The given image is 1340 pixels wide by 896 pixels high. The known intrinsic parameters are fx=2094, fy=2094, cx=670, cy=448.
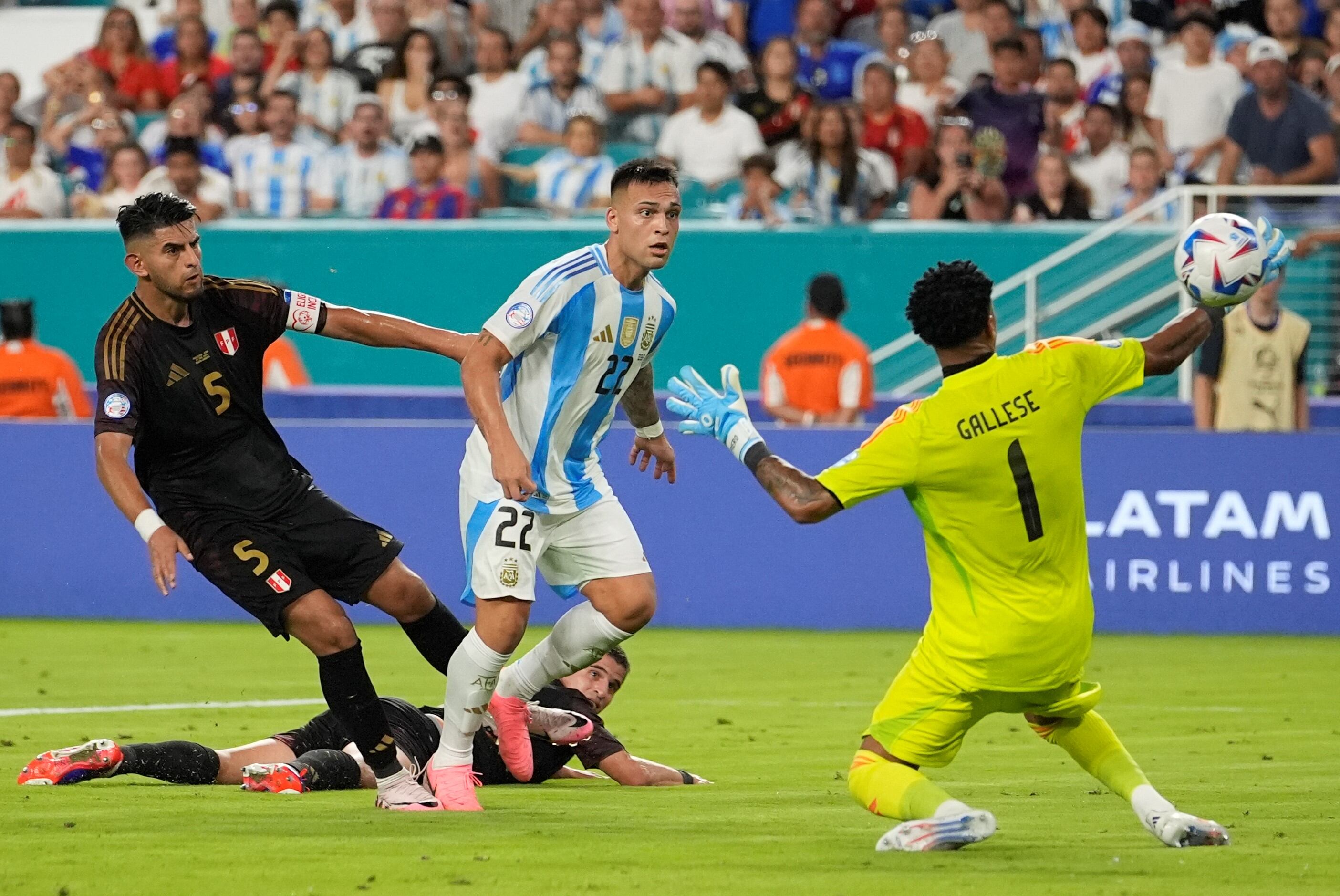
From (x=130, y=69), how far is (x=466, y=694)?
47.6ft

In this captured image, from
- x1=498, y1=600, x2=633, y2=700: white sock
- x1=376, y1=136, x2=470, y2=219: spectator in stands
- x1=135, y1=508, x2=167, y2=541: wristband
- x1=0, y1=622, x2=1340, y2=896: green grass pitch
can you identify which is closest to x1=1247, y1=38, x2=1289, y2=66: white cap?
x1=0, y1=622, x2=1340, y2=896: green grass pitch

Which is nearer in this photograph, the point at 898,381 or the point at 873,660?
the point at 873,660

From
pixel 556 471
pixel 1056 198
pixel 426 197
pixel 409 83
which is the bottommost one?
pixel 556 471

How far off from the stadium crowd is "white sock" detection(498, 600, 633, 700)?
973 cm

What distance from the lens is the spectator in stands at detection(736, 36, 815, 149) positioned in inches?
702

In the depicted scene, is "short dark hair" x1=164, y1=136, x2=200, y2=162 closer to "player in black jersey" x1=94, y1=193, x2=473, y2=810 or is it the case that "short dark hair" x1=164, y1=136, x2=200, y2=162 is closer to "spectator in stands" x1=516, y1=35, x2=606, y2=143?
"spectator in stands" x1=516, y1=35, x2=606, y2=143

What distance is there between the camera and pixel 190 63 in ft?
66.0

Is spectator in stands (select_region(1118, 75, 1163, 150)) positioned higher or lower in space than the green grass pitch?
higher

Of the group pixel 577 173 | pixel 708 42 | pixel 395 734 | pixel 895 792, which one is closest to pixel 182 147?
pixel 577 173

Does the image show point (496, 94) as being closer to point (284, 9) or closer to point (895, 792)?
point (284, 9)

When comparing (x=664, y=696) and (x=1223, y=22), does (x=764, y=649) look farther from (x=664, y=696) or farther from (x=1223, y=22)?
(x=1223, y=22)

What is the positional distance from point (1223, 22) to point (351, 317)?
42.3 feet

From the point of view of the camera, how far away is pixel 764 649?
13391 millimetres

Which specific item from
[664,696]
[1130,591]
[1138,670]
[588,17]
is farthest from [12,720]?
[588,17]
